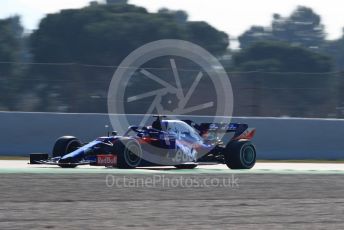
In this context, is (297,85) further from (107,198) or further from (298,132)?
(107,198)

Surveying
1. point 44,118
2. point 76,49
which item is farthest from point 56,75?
point 76,49

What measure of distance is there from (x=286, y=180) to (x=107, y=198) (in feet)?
16.0

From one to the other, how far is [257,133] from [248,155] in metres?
4.83

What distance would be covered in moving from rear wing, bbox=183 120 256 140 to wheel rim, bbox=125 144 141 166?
1952mm

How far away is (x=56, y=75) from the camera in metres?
23.5

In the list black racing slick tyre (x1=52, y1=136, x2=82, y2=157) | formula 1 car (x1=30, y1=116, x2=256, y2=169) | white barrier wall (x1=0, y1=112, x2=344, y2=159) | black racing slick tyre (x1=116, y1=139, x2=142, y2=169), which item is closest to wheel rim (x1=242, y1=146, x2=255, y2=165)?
formula 1 car (x1=30, y1=116, x2=256, y2=169)

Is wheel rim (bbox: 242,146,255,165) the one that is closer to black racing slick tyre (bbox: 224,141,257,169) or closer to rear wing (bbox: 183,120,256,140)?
black racing slick tyre (bbox: 224,141,257,169)

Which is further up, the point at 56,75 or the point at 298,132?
the point at 56,75

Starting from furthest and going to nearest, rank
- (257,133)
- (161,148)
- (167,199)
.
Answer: (257,133)
(161,148)
(167,199)

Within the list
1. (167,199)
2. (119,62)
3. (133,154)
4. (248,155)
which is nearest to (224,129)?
(248,155)

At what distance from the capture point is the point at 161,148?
1753 centimetres

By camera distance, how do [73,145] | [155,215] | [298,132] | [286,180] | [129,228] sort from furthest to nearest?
1. [298,132]
2. [73,145]
3. [286,180]
4. [155,215]
5. [129,228]

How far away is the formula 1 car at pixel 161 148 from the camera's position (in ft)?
55.1

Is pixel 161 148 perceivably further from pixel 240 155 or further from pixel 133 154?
pixel 240 155
